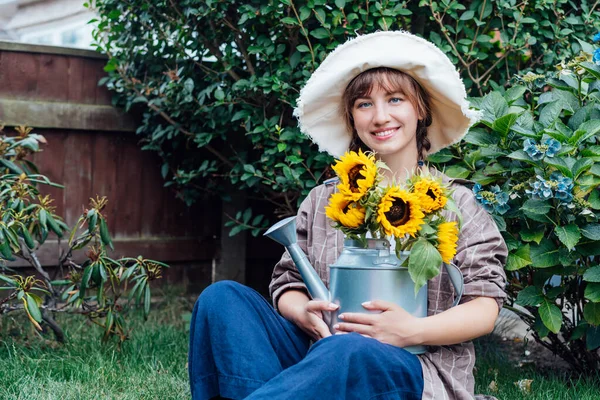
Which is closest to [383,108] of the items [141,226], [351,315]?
[351,315]

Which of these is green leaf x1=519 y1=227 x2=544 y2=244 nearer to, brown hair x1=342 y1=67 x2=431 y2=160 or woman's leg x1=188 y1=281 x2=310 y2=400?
brown hair x1=342 y1=67 x2=431 y2=160

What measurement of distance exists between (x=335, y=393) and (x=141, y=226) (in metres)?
2.61

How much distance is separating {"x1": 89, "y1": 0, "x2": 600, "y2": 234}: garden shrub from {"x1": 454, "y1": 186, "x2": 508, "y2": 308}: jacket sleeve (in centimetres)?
103

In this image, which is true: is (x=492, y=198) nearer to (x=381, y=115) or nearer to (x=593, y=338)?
(x=381, y=115)

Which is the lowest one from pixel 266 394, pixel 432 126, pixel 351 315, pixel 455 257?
pixel 266 394

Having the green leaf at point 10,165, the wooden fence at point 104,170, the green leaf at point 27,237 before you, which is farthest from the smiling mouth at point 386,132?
the wooden fence at point 104,170

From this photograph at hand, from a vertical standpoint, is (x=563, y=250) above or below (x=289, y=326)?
above

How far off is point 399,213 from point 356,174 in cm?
16

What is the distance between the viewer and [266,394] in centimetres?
169

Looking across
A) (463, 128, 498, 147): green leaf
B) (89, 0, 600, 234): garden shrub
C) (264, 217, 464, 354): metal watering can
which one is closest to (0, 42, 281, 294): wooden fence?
(89, 0, 600, 234): garden shrub

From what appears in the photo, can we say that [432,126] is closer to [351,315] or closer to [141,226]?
[351,315]

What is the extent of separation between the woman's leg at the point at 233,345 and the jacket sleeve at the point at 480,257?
52 centimetres

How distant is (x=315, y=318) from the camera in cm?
198

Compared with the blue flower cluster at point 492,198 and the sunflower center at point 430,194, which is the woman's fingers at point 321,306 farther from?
the blue flower cluster at point 492,198
